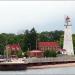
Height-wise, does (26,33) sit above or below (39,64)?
above

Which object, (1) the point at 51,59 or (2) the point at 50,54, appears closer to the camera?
(1) the point at 51,59

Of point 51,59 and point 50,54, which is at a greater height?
point 50,54

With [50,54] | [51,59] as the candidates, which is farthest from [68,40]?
[51,59]

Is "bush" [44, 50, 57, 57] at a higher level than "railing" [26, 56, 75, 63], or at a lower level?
higher

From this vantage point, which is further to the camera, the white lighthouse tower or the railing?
the white lighthouse tower

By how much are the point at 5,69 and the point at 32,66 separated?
1219 cm

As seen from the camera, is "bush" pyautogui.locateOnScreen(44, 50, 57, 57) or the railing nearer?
the railing

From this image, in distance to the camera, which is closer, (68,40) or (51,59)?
(51,59)

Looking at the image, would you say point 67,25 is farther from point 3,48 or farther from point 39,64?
point 39,64

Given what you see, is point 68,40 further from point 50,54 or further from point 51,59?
point 51,59

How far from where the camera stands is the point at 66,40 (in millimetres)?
142500

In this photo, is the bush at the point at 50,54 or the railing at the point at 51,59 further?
the bush at the point at 50,54

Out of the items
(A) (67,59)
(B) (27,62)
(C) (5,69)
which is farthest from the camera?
(A) (67,59)

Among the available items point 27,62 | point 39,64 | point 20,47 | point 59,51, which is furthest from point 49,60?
point 20,47
